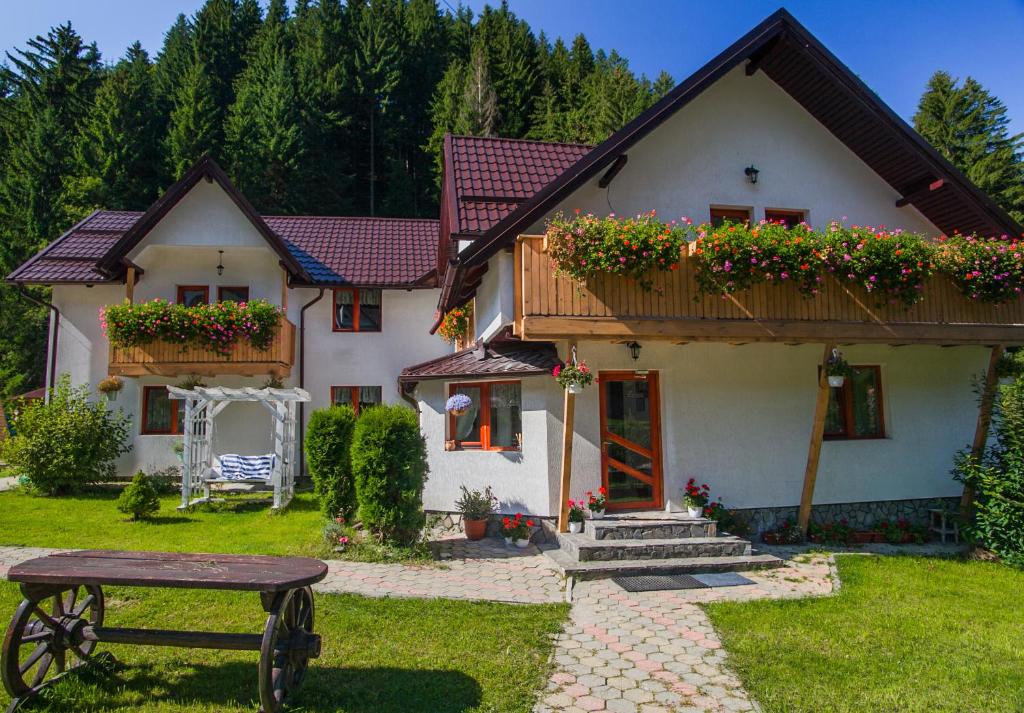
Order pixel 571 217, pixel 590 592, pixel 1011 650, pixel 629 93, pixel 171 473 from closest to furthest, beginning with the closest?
pixel 1011 650 → pixel 590 592 → pixel 571 217 → pixel 171 473 → pixel 629 93

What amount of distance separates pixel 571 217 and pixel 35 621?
27.1 ft

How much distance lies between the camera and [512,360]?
10.0 m

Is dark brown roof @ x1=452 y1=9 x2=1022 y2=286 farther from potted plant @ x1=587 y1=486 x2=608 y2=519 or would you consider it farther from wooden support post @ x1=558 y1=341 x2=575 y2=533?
potted plant @ x1=587 y1=486 x2=608 y2=519

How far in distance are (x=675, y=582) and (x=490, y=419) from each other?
418 cm

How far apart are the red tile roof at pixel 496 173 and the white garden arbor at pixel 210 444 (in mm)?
5813

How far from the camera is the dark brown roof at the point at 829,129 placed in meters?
9.12

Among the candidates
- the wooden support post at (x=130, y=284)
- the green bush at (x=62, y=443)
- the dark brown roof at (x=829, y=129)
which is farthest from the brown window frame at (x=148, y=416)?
the dark brown roof at (x=829, y=129)

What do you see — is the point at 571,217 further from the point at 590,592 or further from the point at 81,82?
the point at 81,82

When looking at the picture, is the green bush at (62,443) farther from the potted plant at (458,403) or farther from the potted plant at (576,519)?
the potted plant at (576,519)

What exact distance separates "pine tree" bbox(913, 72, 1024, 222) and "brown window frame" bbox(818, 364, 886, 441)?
87.3ft

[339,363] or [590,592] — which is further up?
[339,363]

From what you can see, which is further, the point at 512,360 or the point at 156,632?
the point at 512,360

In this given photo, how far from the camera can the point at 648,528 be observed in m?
8.84

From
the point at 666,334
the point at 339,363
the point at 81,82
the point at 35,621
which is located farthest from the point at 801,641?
the point at 81,82
